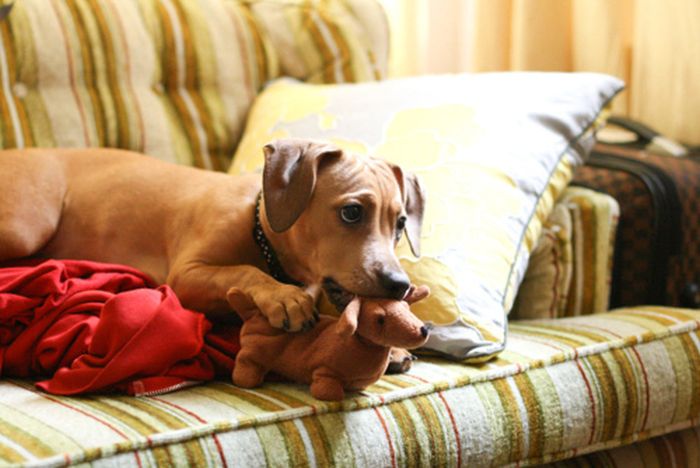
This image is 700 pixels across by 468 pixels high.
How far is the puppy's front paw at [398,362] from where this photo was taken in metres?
1.47

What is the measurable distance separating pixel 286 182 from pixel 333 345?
0.89 feet

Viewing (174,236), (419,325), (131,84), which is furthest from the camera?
(131,84)

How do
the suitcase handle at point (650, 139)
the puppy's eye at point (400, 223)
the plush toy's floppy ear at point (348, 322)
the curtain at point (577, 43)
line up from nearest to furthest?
1. the plush toy's floppy ear at point (348, 322)
2. the puppy's eye at point (400, 223)
3. the suitcase handle at point (650, 139)
4. the curtain at point (577, 43)

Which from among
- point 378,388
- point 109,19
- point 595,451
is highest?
point 109,19

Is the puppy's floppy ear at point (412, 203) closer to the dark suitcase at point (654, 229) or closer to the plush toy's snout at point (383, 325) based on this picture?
the plush toy's snout at point (383, 325)

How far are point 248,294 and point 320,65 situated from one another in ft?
3.58

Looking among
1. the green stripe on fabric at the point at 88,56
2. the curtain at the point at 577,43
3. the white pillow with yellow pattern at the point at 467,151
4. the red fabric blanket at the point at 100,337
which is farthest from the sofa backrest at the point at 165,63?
the red fabric blanket at the point at 100,337

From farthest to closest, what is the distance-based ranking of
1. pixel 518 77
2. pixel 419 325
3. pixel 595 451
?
pixel 518 77 < pixel 595 451 < pixel 419 325

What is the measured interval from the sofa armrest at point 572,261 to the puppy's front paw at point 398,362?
54 cm

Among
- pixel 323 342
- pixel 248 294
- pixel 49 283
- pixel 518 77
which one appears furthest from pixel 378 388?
pixel 518 77

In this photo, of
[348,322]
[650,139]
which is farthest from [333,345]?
[650,139]

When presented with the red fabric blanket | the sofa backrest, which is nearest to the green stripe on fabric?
the sofa backrest

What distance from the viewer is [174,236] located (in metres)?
1.78

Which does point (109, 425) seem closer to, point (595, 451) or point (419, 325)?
point (419, 325)
